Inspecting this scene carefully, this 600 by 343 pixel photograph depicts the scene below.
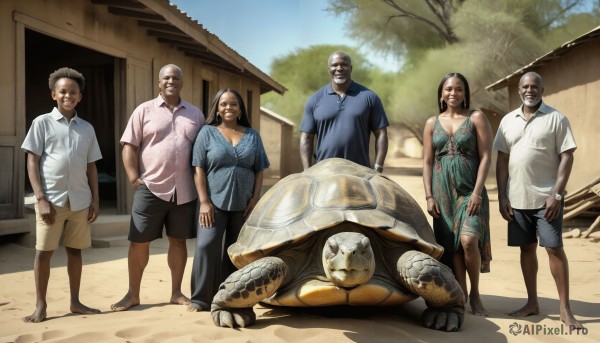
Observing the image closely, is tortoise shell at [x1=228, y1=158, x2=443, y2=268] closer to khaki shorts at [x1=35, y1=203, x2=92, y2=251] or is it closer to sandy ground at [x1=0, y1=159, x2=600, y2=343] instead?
sandy ground at [x1=0, y1=159, x2=600, y2=343]

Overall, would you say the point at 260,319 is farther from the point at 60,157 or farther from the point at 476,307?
the point at 60,157

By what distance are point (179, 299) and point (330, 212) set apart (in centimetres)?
180

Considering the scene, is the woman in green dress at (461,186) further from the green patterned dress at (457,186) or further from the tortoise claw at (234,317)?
the tortoise claw at (234,317)

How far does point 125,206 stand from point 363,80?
4259 centimetres

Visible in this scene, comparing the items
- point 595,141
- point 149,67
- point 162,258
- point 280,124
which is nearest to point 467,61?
point 280,124

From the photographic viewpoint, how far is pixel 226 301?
4.20 metres

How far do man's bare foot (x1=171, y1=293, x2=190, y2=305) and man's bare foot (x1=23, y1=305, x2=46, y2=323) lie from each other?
3.62 ft

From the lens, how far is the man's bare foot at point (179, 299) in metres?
5.13

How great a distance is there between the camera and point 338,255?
12.5ft

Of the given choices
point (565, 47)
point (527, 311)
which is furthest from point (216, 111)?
point (565, 47)

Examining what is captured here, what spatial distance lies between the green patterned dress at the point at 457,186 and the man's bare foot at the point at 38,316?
3.29m

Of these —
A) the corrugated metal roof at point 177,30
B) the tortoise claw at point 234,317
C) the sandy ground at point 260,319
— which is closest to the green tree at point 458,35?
the corrugated metal roof at point 177,30

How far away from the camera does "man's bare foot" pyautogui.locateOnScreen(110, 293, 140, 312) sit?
495 centimetres

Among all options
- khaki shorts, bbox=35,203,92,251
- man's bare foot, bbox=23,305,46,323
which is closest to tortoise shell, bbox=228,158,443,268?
khaki shorts, bbox=35,203,92,251
